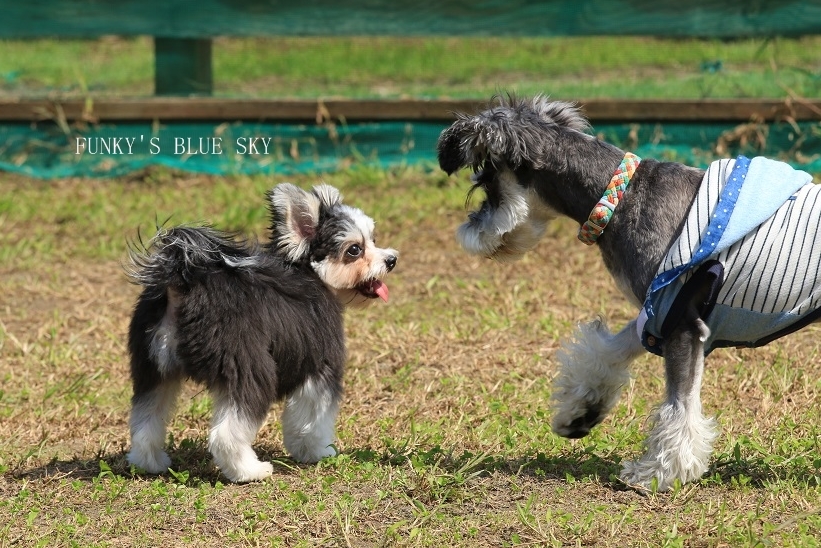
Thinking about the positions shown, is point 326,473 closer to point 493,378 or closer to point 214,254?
point 214,254

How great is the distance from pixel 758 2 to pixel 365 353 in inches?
198

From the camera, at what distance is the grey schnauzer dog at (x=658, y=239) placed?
374 centimetres

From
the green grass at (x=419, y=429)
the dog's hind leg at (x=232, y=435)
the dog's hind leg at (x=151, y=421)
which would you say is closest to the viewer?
the green grass at (x=419, y=429)

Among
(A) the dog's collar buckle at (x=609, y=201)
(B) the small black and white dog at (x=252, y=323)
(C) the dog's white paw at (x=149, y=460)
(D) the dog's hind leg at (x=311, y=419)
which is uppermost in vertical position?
(A) the dog's collar buckle at (x=609, y=201)

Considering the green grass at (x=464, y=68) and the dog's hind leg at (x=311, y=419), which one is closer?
the dog's hind leg at (x=311, y=419)

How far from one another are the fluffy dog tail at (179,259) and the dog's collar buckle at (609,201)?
129 centimetres

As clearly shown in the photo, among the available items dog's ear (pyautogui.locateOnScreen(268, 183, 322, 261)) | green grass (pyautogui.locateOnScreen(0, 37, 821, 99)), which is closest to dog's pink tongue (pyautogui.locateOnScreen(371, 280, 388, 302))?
dog's ear (pyautogui.locateOnScreen(268, 183, 322, 261))

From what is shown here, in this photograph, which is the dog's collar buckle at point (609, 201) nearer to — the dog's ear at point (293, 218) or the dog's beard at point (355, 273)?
the dog's beard at point (355, 273)

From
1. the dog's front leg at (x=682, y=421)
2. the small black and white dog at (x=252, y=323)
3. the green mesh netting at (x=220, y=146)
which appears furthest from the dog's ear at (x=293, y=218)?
the green mesh netting at (x=220, y=146)

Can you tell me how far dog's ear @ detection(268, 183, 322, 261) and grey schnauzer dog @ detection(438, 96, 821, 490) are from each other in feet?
1.88

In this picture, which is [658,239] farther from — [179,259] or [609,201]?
[179,259]

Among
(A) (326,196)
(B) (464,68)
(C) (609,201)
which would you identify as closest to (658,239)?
(C) (609,201)

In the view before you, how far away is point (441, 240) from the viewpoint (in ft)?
24.5

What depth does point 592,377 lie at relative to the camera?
4.29 metres
